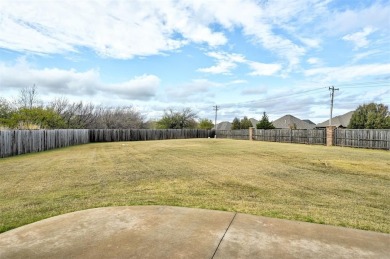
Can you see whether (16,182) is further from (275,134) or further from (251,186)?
(275,134)

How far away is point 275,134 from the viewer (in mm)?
29625

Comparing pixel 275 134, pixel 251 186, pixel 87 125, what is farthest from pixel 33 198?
pixel 87 125

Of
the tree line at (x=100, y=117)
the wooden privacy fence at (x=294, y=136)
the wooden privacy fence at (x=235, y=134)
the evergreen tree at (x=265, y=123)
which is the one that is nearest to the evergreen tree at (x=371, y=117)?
the tree line at (x=100, y=117)

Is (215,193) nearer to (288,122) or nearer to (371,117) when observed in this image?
(371,117)

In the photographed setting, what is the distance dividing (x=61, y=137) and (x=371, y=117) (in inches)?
1493

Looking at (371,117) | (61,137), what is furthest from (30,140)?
(371,117)

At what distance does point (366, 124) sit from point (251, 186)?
38994mm

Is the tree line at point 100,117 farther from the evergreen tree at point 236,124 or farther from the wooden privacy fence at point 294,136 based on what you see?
the wooden privacy fence at point 294,136

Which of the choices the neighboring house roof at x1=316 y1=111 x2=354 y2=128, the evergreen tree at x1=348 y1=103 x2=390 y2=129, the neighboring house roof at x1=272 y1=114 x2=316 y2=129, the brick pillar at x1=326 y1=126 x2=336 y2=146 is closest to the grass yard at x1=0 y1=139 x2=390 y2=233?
the brick pillar at x1=326 y1=126 x2=336 y2=146

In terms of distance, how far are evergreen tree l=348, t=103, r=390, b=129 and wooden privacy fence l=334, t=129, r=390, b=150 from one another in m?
19.5

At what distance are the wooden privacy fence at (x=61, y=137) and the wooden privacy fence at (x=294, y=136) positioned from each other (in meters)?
13.2

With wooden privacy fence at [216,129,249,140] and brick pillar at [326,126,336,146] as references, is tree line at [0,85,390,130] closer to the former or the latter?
wooden privacy fence at [216,129,249,140]

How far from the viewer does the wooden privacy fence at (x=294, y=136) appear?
2406cm

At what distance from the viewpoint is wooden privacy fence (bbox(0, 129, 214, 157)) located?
13871 mm
